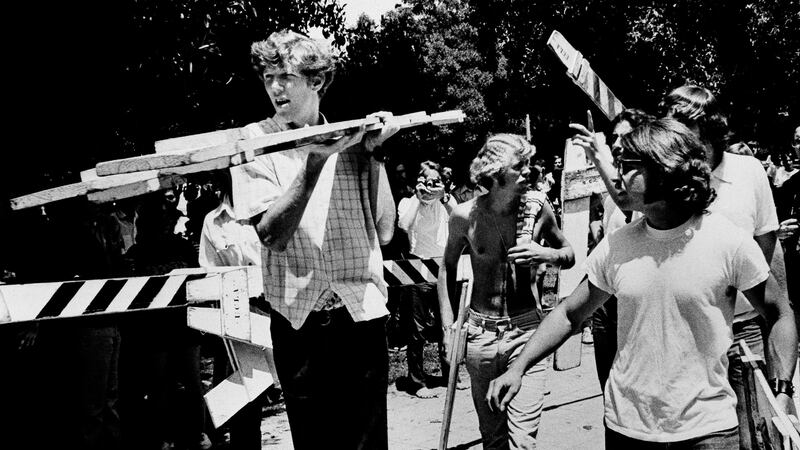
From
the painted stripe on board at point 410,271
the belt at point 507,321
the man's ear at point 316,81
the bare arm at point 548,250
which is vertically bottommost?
the belt at point 507,321

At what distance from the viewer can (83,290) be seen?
4688mm

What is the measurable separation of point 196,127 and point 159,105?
40.2 inches

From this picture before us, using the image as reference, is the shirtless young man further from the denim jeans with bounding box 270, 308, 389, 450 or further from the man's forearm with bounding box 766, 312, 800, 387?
the man's forearm with bounding box 766, 312, 800, 387

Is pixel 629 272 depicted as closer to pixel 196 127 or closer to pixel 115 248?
pixel 115 248

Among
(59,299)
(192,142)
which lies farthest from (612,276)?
(59,299)

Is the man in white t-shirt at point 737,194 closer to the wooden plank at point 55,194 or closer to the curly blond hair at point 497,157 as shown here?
the curly blond hair at point 497,157

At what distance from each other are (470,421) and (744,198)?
354cm

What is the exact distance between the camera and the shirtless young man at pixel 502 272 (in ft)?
14.6

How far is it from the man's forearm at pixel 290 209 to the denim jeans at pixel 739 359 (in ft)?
6.70

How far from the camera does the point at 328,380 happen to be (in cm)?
300

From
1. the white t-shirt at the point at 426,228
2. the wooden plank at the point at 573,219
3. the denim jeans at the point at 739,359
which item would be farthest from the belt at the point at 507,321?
the white t-shirt at the point at 426,228

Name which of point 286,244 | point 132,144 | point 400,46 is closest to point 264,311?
point 286,244

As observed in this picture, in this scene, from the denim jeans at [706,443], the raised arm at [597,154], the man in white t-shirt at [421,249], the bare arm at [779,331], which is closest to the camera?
the denim jeans at [706,443]

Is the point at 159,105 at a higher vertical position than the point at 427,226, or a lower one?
higher
